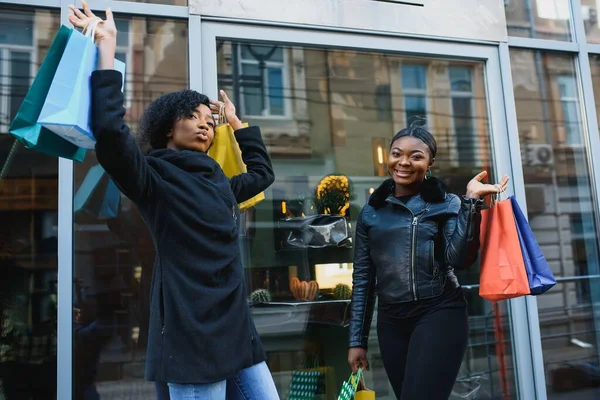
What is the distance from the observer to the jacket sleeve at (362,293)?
3143 millimetres

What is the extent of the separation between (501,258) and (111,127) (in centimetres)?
188

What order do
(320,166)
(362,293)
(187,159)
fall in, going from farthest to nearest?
(320,166) → (362,293) → (187,159)

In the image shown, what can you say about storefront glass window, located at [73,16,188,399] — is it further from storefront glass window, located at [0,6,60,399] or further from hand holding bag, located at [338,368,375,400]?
hand holding bag, located at [338,368,375,400]

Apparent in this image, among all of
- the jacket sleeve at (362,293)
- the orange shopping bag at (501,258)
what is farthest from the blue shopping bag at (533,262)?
the jacket sleeve at (362,293)

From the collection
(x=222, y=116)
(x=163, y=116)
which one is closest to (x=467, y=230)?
(x=222, y=116)

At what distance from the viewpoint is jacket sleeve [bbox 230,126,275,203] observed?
2.70m

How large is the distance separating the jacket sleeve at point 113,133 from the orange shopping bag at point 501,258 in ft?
5.60

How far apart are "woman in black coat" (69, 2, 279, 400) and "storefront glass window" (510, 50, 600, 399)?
124 inches

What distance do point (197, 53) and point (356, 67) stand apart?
4.49ft

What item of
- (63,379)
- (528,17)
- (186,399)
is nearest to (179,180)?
(186,399)

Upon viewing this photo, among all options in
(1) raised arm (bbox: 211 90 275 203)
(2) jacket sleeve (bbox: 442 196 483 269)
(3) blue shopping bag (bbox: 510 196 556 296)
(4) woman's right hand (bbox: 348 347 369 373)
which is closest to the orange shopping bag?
(3) blue shopping bag (bbox: 510 196 556 296)

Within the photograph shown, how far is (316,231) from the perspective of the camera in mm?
4645

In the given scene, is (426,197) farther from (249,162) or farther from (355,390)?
(355,390)

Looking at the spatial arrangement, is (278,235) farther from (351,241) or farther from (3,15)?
(3,15)
